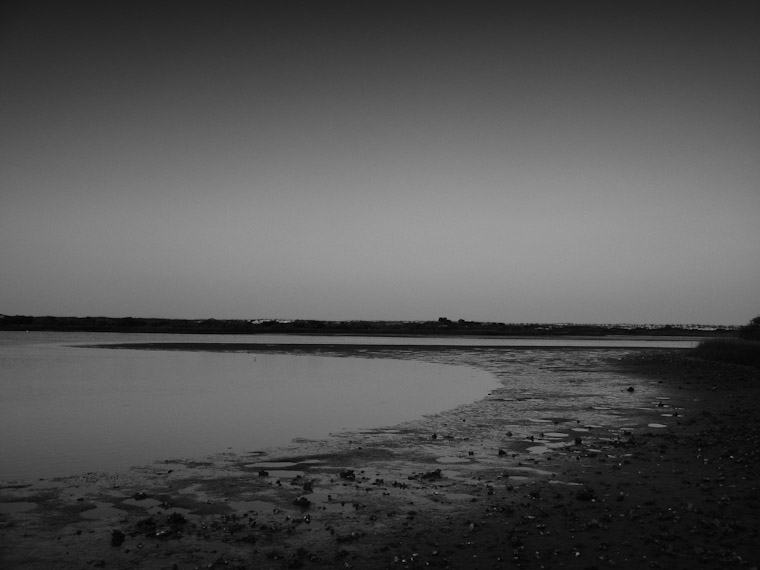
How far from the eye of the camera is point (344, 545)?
27.6 feet

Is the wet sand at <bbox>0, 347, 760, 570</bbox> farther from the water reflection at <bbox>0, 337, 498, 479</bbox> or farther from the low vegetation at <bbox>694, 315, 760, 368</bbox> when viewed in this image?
the low vegetation at <bbox>694, 315, 760, 368</bbox>

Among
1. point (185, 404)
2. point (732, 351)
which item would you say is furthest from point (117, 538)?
point (732, 351)

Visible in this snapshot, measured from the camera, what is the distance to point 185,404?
23.2 m

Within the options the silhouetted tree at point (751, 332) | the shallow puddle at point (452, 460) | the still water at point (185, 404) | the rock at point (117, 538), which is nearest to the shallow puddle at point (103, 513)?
the rock at point (117, 538)

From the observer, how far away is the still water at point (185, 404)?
15.1 m

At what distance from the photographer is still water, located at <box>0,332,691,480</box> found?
1513cm

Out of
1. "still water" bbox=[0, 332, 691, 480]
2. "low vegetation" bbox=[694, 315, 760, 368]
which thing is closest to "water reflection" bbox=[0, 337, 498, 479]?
"still water" bbox=[0, 332, 691, 480]

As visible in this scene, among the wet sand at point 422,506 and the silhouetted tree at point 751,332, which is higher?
the silhouetted tree at point 751,332

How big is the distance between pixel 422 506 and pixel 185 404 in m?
15.5

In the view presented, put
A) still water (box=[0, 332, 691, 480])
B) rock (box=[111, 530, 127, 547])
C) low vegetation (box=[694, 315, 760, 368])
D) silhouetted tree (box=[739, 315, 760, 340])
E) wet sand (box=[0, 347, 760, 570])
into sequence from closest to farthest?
wet sand (box=[0, 347, 760, 570]), rock (box=[111, 530, 127, 547]), still water (box=[0, 332, 691, 480]), low vegetation (box=[694, 315, 760, 368]), silhouetted tree (box=[739, 315, 760, 340])

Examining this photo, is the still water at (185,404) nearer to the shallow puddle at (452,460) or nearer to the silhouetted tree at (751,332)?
the shallow puddle at (452,460)

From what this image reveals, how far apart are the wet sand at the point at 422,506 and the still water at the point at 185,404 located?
A: 1955mm

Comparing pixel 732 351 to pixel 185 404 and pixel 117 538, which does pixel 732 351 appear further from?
pixel 117 538

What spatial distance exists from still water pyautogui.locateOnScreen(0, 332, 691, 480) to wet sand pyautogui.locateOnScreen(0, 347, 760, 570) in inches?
77.0
